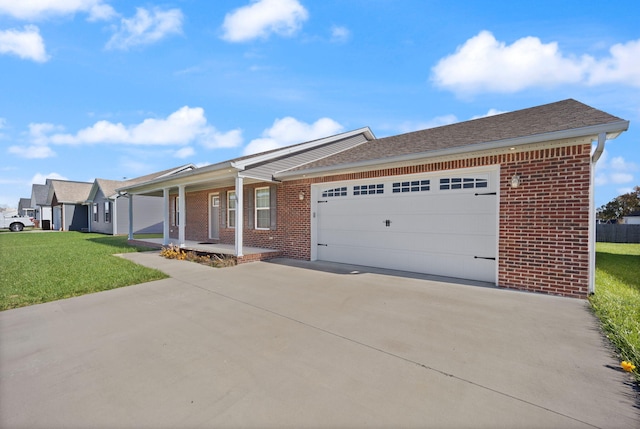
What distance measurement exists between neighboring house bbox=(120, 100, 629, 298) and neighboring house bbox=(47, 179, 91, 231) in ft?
75.1

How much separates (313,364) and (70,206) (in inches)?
1285

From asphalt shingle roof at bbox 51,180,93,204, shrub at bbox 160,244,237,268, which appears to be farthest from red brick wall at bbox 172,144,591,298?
asphalt shingle roof at bbox 51,180,93,204

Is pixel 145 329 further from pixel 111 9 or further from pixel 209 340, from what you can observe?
pixel 111 9

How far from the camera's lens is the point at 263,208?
10.8 m

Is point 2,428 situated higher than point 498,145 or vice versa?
point 498,145

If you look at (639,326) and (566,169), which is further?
(566,169)

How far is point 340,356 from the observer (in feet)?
10.1

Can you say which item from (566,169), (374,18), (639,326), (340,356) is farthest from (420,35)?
(340,356)

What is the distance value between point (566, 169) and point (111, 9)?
36.2 ft

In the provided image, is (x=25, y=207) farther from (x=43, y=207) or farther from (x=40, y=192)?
(x=43, y=207)

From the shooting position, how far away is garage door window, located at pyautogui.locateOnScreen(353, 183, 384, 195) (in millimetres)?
7893

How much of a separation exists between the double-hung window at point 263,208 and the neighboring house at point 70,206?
2349cm

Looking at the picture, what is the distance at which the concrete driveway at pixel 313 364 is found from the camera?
220 cm

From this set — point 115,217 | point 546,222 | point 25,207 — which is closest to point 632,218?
point 546,222
